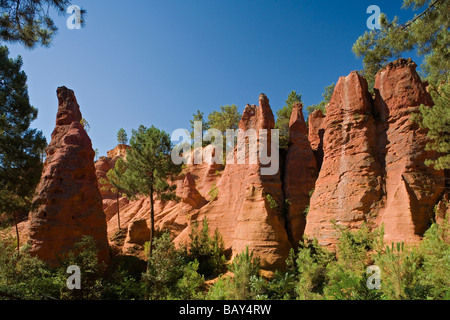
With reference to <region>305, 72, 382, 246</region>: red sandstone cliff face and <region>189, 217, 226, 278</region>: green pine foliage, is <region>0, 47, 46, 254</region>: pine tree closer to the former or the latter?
<region>189, 217, 226, 278</region>: green pine foliage

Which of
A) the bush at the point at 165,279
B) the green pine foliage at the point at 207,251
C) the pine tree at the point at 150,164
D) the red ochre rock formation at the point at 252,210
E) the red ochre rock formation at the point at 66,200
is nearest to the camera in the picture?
→ the bush at the point at 165,279

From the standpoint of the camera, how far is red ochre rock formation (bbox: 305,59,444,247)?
11.8m

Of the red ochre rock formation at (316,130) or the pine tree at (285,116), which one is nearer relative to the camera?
the red ochre rock formation at (316,130)

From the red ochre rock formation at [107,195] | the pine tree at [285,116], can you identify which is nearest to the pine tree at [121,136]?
the red ochre rock formation at [107,195]

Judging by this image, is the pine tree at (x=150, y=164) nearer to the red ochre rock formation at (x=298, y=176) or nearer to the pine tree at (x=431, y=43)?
the red ochre rock formation at (x=298, y=176)

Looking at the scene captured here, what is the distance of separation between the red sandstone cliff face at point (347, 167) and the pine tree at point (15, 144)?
15.5 metres

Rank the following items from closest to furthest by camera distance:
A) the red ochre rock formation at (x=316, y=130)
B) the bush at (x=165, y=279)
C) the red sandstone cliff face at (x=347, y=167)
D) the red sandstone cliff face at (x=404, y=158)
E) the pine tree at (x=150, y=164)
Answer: the red sandstone cliff face at (x=404, y=158)
the bush at (x=165, y=279)
the red sandstone cliff face at (x=347, y=167)
the pine tree at (x=150, y=164)
the red ochre rock formation at (x=316, y=130)

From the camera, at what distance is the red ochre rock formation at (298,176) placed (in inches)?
699

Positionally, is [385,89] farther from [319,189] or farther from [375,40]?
[319,189]

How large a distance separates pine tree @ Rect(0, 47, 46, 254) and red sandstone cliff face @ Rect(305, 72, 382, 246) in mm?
15459

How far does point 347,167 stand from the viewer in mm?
14562

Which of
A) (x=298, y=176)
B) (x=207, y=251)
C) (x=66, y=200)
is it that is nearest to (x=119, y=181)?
(x=66, y=200)
